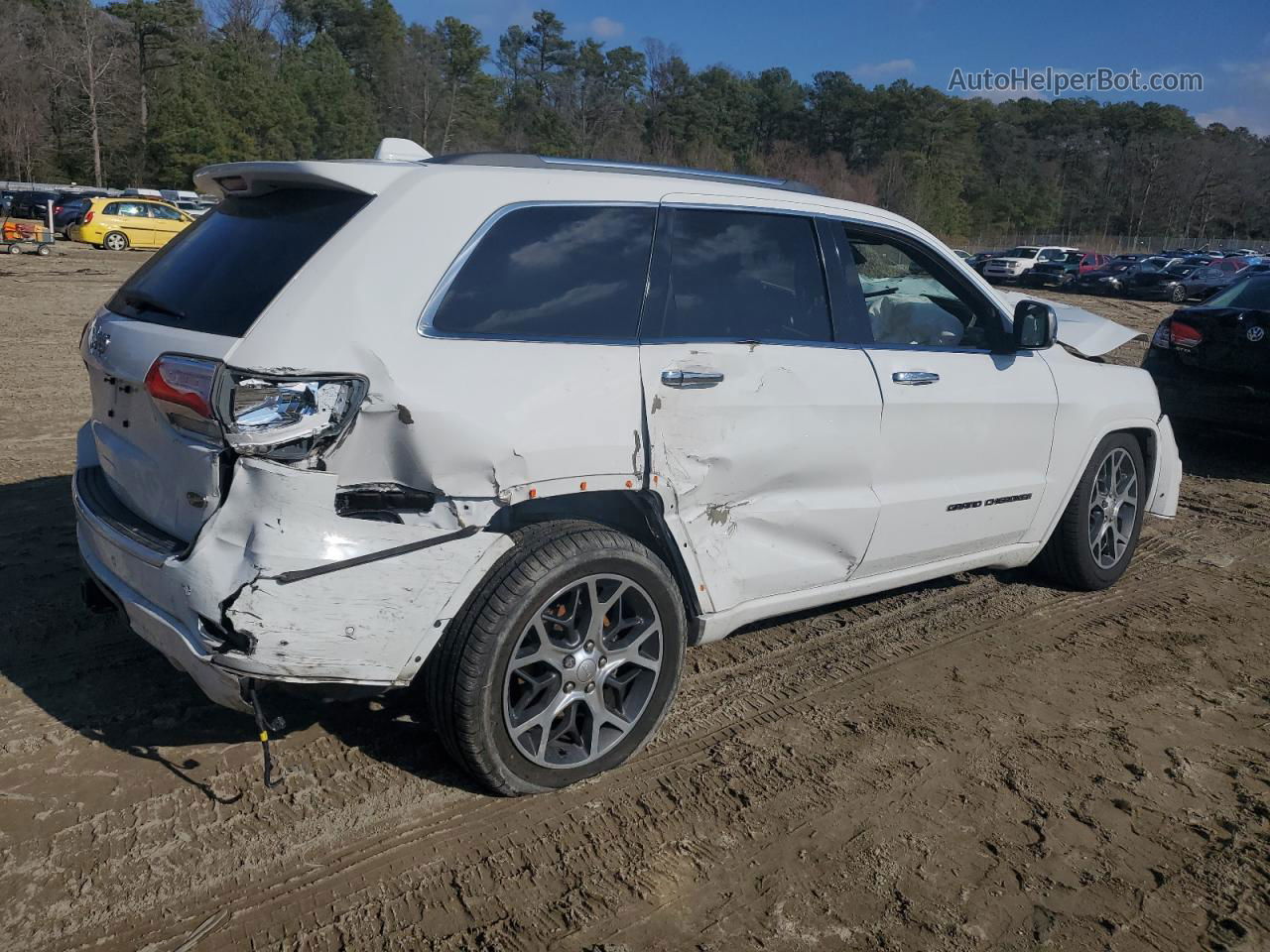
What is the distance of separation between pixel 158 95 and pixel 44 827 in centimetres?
7073

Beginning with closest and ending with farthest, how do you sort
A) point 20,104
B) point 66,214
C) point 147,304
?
point 147,304 → point 66,214 → point 20,104

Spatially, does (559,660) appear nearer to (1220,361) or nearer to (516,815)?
(516,815)

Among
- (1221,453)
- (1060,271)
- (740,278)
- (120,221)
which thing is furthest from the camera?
(1060,271)

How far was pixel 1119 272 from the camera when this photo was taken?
3850cm

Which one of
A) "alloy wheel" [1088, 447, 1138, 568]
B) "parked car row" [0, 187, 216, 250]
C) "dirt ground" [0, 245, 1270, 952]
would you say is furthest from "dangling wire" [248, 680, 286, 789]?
"parked car row" [0, 187, 216, 250]

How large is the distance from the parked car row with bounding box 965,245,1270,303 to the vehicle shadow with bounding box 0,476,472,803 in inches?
1262

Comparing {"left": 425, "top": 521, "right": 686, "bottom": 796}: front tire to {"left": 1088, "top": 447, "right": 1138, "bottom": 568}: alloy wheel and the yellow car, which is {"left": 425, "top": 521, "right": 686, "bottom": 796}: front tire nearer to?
{"left": 1088, "top": 447, "right": 1138, "bottom": 568}: alloy wheel

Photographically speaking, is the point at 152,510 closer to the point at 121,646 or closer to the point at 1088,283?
the point at 121,646

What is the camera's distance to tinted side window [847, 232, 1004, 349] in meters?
4.22

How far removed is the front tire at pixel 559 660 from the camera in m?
2.95

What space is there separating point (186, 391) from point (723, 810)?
200 centimetres

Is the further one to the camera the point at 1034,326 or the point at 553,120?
the point at 553,120

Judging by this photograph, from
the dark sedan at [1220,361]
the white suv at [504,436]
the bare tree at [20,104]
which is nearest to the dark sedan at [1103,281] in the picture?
the dark sedan at [1220,361]

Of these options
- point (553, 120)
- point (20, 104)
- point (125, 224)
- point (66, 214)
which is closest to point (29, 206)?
point (66, 214)
